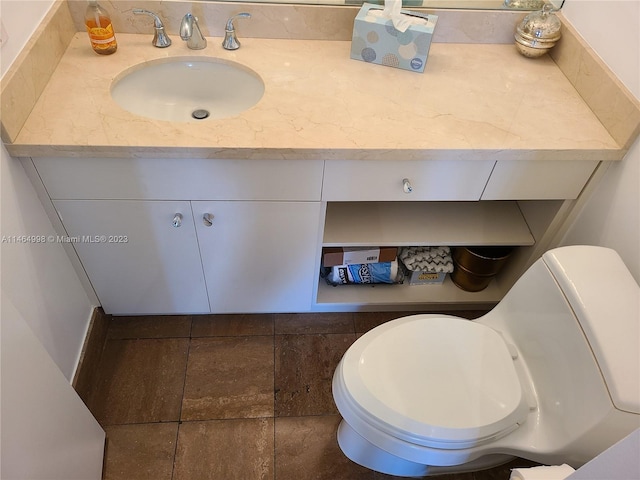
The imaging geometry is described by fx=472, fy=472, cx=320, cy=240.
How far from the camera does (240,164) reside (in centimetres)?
110

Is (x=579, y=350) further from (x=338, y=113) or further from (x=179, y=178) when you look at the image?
(x=179, y=178)

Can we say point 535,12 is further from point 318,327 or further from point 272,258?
point 318,327

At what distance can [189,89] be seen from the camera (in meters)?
1.37

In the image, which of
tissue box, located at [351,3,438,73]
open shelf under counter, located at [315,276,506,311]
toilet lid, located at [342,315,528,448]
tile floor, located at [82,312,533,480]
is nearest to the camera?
toilet lid, located at [342,315,528,448]

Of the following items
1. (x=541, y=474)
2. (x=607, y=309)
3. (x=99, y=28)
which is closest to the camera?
(x=541, y=474)

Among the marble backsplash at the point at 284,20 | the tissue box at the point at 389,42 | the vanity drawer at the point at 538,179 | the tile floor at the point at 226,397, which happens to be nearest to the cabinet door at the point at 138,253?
the tile floor at the point at 226,397

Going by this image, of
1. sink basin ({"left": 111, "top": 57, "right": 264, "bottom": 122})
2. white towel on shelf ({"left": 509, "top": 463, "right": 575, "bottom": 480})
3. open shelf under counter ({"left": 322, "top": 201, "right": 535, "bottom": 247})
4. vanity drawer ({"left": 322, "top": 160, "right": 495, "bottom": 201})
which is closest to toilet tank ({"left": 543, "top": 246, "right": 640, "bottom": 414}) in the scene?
white towel on shelf ({"left": 509, "top": 463, "right": 575, "bottom": 480})

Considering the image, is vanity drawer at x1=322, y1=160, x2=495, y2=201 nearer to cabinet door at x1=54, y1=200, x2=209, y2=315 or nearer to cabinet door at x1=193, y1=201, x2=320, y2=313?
cabinet door at x1=193, y1=201, x2=320, y2=313

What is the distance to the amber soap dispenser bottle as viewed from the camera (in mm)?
1213

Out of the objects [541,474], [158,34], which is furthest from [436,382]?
[158,34]

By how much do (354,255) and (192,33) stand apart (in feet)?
2.62

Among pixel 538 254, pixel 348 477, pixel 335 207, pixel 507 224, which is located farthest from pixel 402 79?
pixel 348 477

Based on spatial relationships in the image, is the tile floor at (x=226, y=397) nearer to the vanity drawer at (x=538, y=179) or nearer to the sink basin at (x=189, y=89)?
the vanity drawer at (x=538, y=179)

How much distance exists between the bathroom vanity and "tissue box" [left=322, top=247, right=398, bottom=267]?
3.6 inches
